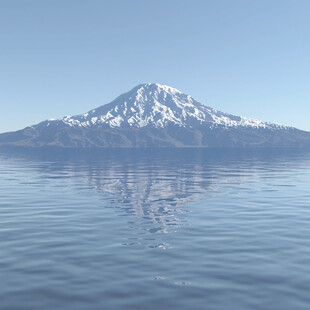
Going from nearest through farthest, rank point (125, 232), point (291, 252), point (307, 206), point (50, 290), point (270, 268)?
point (50, 290) < point (270, 268) < point (291, 252) < point (125, 232) < point (307, 206)

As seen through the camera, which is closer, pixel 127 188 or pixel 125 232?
pixel 125 232

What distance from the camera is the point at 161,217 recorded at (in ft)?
96.8

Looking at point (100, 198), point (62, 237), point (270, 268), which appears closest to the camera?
point (270, 268)

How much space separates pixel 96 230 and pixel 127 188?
24898 millimetres

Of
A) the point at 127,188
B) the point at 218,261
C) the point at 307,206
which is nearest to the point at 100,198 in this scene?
the point at 127,188

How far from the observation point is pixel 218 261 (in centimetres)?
1798

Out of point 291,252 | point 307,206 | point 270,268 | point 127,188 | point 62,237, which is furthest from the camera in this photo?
point 127,188

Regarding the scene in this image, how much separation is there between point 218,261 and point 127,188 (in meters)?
32.3

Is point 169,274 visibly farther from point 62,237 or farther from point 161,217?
point 161,217

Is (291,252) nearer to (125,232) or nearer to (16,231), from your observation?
(125,232)

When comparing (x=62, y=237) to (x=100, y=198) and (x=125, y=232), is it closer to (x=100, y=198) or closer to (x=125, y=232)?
(x=125, y=232)

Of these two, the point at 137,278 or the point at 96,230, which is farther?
the point at 96,230

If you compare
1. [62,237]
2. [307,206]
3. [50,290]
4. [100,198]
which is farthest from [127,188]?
[50,290]

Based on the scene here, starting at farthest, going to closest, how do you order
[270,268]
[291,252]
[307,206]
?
[307,206]
[291,252]
[270,268]
